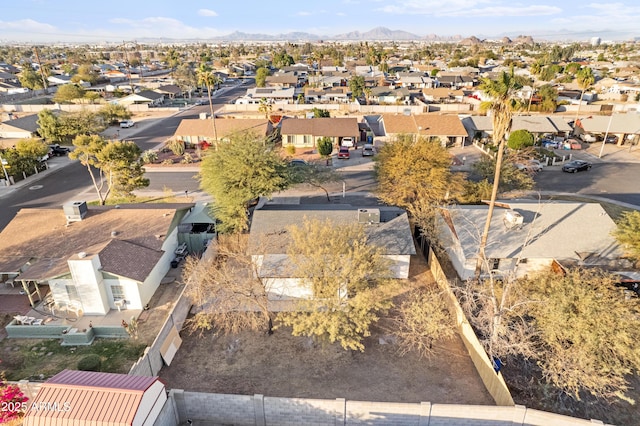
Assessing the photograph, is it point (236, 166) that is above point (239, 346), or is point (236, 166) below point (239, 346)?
above

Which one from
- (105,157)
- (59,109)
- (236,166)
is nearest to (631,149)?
(236,166)

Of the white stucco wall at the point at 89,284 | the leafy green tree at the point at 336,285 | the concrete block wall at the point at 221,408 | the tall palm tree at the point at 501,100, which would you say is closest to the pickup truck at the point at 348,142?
the tall palm tree at the point at 501,100

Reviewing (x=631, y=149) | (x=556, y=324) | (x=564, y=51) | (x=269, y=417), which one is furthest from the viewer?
(x=564, y=51)

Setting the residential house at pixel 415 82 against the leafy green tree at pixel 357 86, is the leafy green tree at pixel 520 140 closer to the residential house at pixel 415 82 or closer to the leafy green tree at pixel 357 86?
the leafy green tree at pixel 357 86

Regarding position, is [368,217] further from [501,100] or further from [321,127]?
[321,127]

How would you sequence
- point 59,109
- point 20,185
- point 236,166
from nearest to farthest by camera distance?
point 236,166
point 20,185
point 59,109

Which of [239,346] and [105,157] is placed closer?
[239,346]

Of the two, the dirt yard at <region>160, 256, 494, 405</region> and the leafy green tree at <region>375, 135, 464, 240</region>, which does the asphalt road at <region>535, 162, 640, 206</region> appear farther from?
the dirt yard at <region>160, 256, 494, 405</region>

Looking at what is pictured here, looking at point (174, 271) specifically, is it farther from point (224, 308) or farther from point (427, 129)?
point (427, 129)
